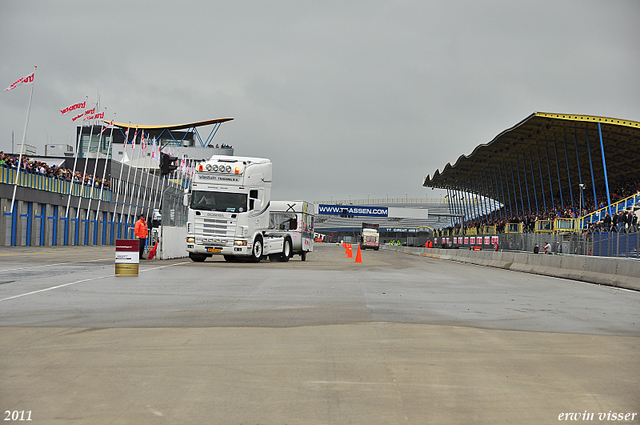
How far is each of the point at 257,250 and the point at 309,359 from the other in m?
20.5

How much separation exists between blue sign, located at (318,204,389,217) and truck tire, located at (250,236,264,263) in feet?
297

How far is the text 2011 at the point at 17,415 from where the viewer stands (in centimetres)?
466

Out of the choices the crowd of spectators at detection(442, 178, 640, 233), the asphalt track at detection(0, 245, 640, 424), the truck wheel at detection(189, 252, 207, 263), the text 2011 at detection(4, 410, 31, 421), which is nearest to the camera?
the text 2011 at detection(4, 410, 31, 421)

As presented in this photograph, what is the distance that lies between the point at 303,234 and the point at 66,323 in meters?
25.6

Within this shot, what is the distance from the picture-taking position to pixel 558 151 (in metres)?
61.8

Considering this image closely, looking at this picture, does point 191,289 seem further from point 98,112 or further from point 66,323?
point 98,112

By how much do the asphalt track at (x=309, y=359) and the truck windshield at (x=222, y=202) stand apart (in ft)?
42.7

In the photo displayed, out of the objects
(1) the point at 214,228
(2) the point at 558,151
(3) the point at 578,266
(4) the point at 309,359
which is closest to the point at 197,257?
(1) the point at 214,228

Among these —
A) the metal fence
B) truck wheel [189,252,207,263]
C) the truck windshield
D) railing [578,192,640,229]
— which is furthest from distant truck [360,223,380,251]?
the truck windshield

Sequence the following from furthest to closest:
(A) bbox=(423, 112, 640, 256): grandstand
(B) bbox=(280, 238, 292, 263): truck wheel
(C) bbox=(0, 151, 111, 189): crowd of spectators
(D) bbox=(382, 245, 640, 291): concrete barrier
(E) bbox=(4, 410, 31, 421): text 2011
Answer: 1. (C) bbox=(0, 151, 111, 189): crowd of spectators
2. (A) bbox=(423, 112, 640, 256): grandstand
3. (B) bbox=(280, 238, 292, 263): truck wheel
4. (D) bbox=(382, 245, 640, 291): concrete barrier
5. (E) bbox=(4, 410, 31, 421): text 2011

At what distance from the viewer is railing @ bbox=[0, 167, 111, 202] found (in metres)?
44.4

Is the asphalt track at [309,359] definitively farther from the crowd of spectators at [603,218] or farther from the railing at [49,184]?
the railing at [49,184]

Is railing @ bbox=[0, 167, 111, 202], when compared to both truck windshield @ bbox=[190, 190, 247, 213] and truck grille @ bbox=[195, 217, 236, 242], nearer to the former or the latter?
→ truck windshield @ bbox=[190, 190, 247, 213]

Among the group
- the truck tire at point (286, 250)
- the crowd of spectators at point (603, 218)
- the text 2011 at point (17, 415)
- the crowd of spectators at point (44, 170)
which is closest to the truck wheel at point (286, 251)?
the truck tire at point (286, 250)
